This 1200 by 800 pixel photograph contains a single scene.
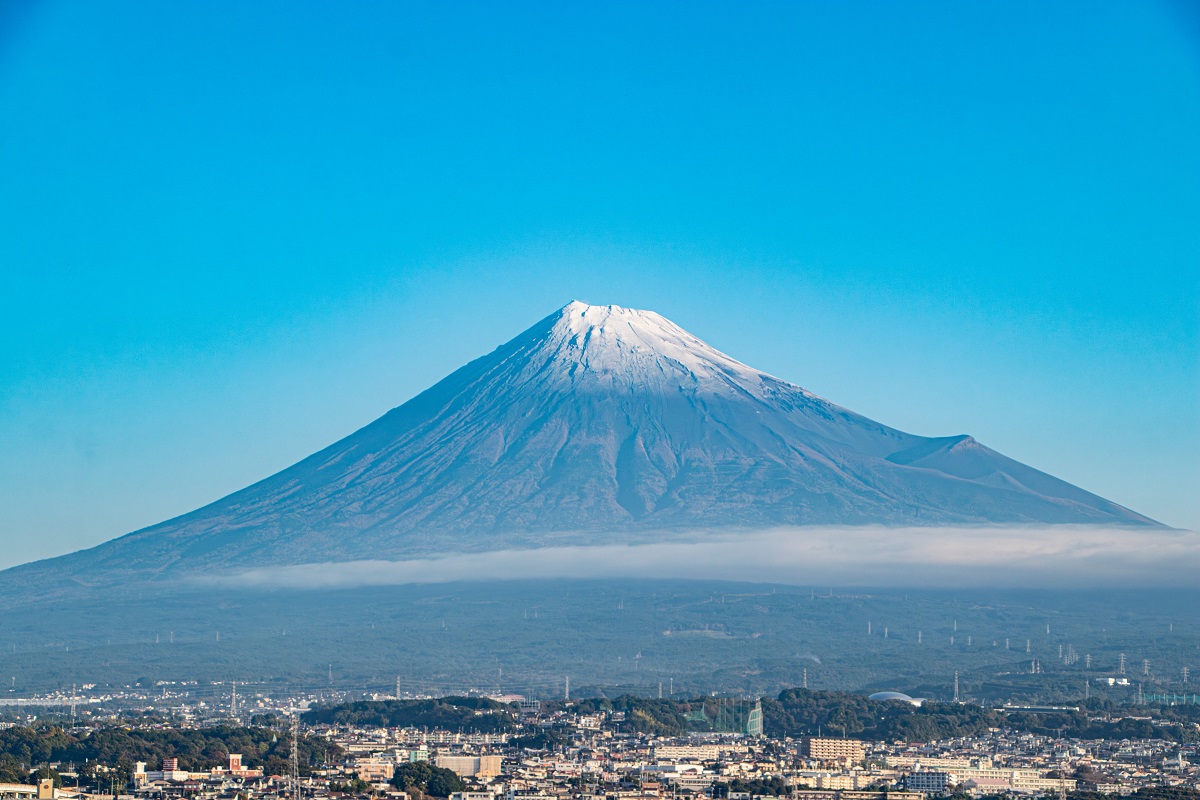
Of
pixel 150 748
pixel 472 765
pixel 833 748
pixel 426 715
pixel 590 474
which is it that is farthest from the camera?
pixel 590 474

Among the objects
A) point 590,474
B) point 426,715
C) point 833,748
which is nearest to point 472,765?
point 833,748

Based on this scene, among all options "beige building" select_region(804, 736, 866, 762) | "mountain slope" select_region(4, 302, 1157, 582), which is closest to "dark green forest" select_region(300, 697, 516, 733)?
"beige building" select_region(804, 736, 866, 762)

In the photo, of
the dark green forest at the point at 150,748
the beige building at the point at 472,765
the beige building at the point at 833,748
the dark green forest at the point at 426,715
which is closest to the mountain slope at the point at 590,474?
the dark green forest at the point at 426,715

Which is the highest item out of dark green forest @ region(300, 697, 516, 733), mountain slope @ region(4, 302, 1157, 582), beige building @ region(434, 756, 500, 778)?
mountain slope @ region(4, 302, 1157, 582)

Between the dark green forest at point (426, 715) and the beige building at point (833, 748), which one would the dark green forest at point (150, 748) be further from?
the beige building at point (833, 748)

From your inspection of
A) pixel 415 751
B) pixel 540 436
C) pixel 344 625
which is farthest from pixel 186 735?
pixel 540 436

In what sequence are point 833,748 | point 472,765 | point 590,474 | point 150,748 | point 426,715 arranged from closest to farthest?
point 472,765 < point 150,748 < point 833,748 < point 426,715 < point 590,474

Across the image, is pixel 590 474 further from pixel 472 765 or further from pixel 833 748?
pixel 472 765

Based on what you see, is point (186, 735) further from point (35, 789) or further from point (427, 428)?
point (427, 428)

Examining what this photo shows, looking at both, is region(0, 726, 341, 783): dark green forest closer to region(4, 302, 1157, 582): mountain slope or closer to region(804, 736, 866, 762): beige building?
region(804, 736, 866, 762): beige building
